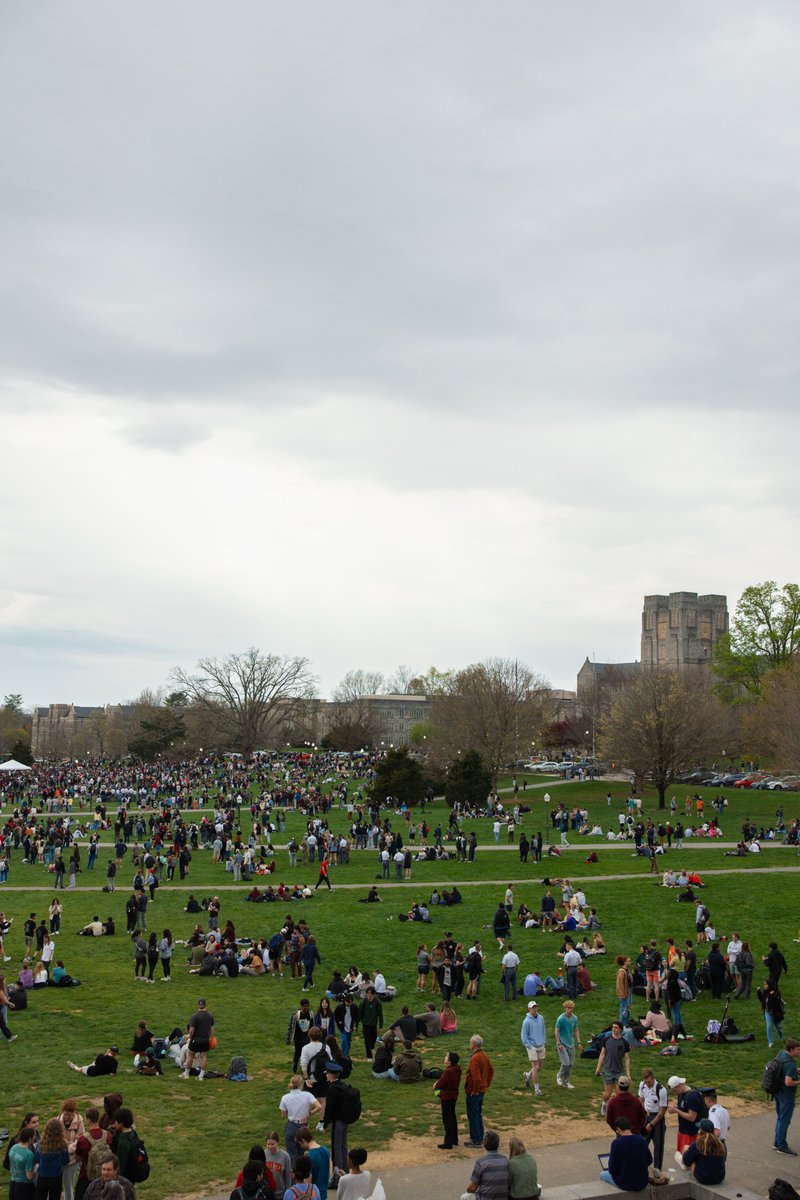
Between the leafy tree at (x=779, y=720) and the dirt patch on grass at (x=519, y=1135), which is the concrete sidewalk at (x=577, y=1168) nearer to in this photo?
the dirt patch on grass at (x=519, y=1135)

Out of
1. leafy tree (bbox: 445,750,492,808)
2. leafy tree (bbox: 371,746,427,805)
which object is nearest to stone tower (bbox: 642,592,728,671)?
leafy tree (bbox: 445,750,492,808)

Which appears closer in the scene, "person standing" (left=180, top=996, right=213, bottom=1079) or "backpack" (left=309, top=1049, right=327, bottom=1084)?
"backpack" (left=309, top=1049, right=327, bottom=1084)

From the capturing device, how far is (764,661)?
289 ft

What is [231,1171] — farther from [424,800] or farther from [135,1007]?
[424,800]

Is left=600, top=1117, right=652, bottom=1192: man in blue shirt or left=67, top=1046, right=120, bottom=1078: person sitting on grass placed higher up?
left=600, top=1117, right=652, bottom=1192: man in blue shirt

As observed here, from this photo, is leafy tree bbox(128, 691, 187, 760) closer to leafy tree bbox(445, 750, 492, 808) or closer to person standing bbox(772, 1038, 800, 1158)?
leafy tree bbox(445, 750, 492, 808)

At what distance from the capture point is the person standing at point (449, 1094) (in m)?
12.2

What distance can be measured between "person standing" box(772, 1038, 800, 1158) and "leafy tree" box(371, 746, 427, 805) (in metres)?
47.2

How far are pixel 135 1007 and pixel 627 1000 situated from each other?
9730mm

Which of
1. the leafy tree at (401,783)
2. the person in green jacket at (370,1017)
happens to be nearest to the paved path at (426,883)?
the person in green jacket at (370,1017)

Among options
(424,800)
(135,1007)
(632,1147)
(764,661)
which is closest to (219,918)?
(135,1007)

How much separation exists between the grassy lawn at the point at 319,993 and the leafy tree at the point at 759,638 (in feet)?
158

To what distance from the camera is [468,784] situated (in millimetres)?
59219

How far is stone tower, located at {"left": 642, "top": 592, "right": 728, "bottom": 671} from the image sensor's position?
6693 inches
